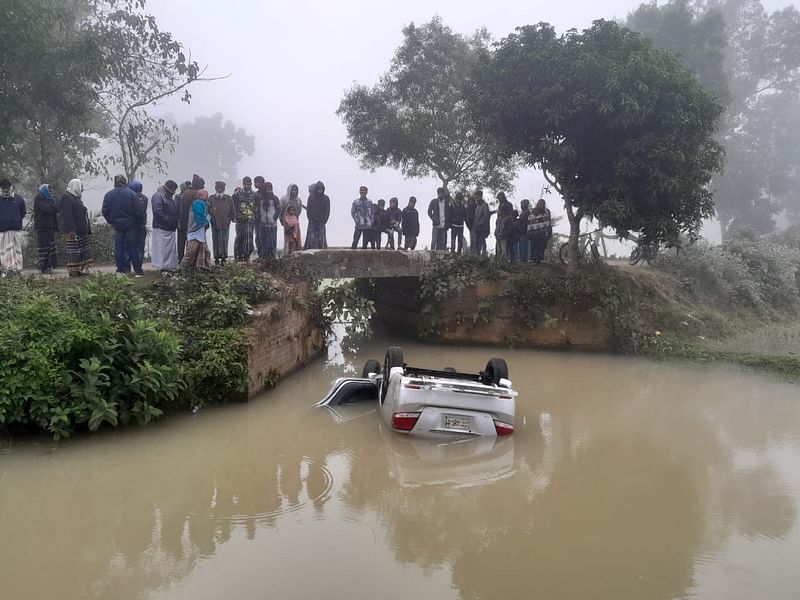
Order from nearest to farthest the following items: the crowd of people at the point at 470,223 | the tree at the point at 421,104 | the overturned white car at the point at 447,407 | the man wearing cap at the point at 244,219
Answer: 1. the overturned white car at the point at 447,407
2. the man wearing cap at the point at 244,219
3. the crowd of people at the point at 470,223
4. the tree at the point at 421,104

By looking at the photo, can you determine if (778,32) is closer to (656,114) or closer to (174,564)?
(656,114)

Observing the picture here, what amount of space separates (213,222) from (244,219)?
62 cm

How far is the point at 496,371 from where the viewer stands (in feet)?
26.3

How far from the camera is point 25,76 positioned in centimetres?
1254

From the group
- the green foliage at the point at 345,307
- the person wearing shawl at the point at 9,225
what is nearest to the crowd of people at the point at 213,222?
the person wearing shawl at the point at 9,225

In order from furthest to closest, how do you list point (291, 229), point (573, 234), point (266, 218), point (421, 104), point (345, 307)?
1. point (421, 104)
2. point (573, 234)
3. point (291, 229)
4. point (345, 307)
5. point (266, 218)

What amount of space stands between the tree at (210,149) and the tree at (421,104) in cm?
5885

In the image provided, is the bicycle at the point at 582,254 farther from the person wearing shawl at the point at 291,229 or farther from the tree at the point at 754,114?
the tree at the point at 754,114

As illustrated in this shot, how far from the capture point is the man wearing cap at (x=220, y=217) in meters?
11.5

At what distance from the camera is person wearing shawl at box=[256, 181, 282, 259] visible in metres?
12.4

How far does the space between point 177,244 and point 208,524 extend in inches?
301

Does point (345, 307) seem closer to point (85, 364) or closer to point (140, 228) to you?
point (140, 228)

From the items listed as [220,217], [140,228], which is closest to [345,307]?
[220,217]

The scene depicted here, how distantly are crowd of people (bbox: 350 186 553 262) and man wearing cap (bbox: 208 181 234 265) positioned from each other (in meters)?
3.41
